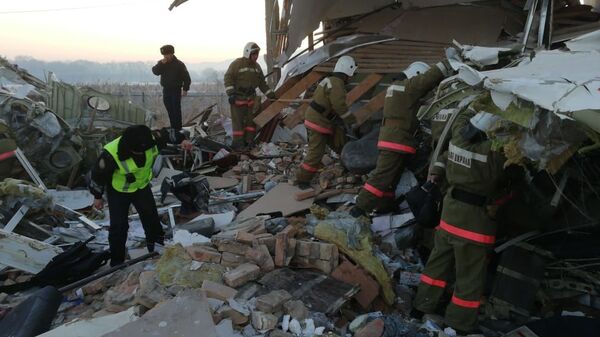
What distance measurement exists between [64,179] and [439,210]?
5.96 metres

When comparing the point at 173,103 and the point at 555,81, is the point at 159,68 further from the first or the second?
the point at 555,81

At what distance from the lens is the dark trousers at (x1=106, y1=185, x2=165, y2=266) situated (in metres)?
4.62

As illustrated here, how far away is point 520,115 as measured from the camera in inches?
95.0

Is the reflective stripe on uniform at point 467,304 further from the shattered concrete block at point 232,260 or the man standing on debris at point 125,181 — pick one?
the man standing on debris at point 125,181

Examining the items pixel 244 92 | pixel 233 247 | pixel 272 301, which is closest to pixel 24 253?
pixel 233 247

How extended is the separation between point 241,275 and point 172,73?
640 centimetres

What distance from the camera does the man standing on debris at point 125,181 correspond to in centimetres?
433

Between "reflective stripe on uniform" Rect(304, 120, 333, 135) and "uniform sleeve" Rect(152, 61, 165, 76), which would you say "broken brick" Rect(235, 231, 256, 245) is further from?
"uniform sleeve" Rect(152, 61, 165, 76)

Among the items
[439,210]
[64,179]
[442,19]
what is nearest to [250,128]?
[64,179]

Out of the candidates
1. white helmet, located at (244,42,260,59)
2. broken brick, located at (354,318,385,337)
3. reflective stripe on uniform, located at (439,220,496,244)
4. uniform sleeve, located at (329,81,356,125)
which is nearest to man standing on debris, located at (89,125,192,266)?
uniform sleeve, located at (329,81,356,125)

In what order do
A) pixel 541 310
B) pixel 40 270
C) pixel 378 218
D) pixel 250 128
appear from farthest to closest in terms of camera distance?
pixel 250 128, pixel 378 218, pixel 40 270, pixel 541 310

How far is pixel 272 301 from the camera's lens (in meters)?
3.22

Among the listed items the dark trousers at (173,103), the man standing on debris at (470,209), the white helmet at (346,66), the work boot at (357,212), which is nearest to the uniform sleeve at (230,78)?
the dark trousers at (173,103)

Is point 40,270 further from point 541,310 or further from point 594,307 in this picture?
point 594,307
